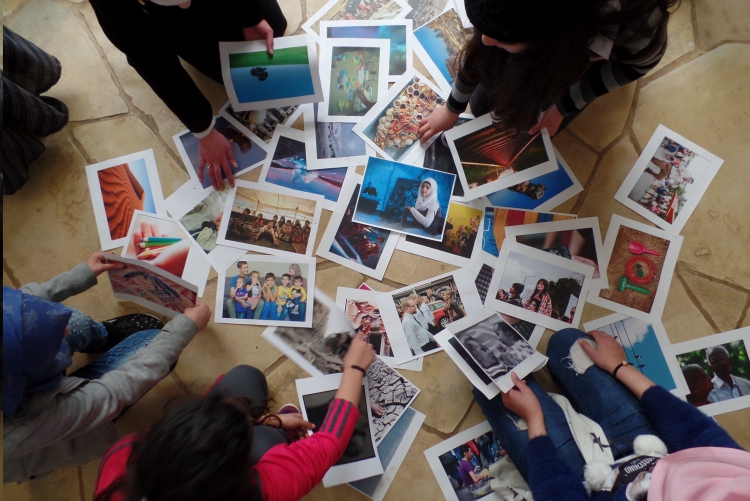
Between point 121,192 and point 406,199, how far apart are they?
88 centimetres

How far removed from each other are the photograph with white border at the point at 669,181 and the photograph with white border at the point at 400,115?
652 mm

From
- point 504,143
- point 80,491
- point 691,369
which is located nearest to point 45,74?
point 80,491

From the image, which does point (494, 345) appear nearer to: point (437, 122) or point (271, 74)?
point (437, 122)

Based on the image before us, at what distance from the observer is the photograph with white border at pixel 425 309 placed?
1340 mm

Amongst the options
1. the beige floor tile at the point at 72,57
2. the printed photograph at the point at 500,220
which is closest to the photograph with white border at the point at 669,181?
the printed photograph at the point at 500,220

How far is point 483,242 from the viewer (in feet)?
4.58

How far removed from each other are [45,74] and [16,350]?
102 centimetres

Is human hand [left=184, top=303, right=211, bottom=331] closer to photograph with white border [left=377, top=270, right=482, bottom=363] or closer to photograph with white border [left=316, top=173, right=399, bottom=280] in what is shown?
photograph with white border [left=316, top=173, right=399, bottom=280]

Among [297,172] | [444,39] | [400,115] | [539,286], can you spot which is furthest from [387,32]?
[539,286]

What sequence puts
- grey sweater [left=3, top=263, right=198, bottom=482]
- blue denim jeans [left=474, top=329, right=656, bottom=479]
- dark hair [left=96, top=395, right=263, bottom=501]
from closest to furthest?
1. dark hair [left=96, top=395, right=263, bottom=501]
2. grey sweater [left=3, top=263, right=198, bottom=482]
3. blue denim jeans [left=474, top=329, right=656, bottom=479]

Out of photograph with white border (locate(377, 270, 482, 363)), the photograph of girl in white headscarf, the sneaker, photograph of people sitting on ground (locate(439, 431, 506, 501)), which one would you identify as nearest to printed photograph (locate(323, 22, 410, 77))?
the photograph of girl in white headscarf

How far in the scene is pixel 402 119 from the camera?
57.6 inches

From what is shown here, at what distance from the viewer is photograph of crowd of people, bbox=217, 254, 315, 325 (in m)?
1.36

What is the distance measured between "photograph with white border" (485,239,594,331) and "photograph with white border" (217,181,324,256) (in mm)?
576
